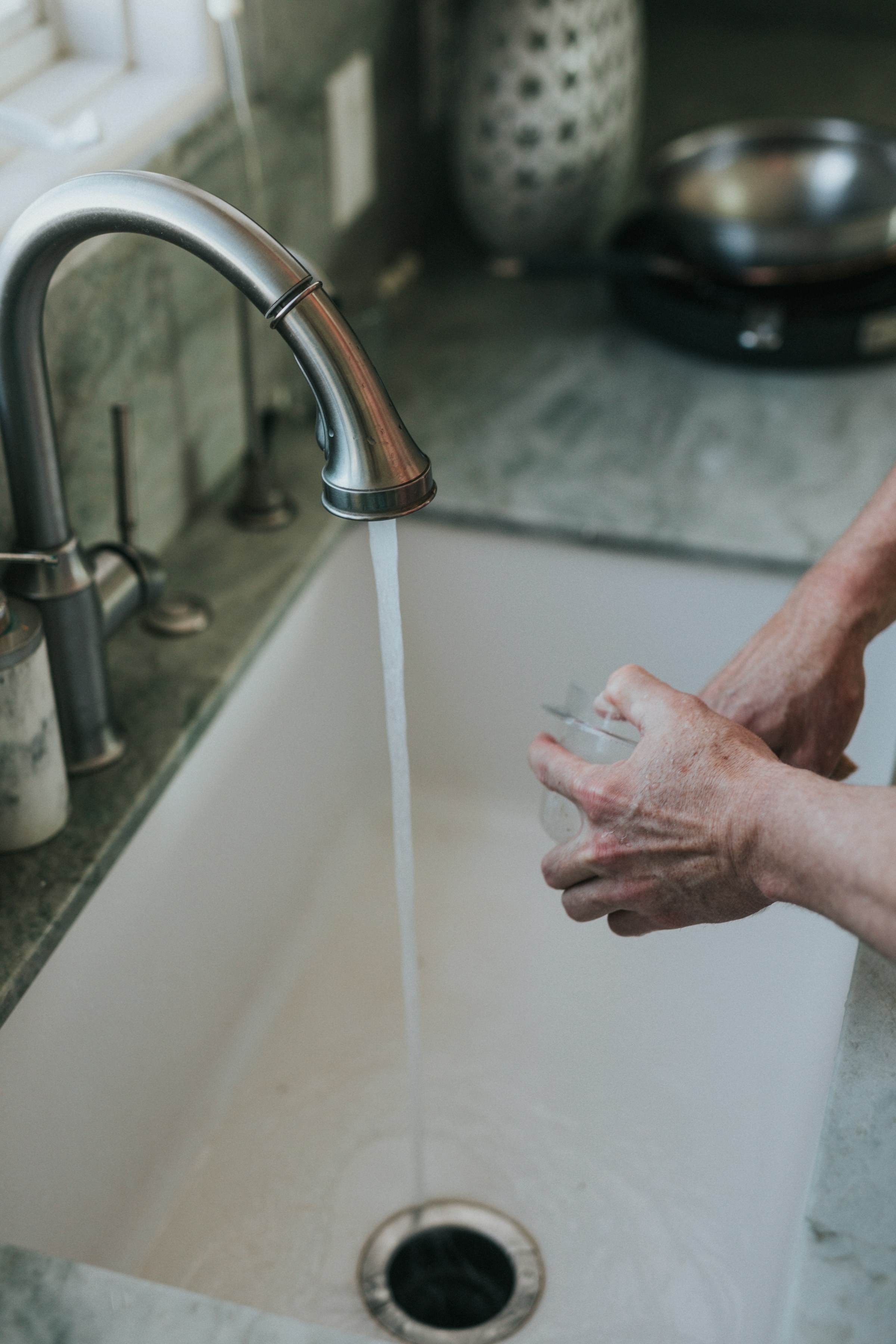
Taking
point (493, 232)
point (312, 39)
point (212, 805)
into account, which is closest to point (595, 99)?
point (493, 232)

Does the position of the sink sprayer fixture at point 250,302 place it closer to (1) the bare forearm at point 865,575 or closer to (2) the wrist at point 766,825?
(2) the wrist at point 766,825

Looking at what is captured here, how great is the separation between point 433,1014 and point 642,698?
0.39m

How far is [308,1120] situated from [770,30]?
5.27ft

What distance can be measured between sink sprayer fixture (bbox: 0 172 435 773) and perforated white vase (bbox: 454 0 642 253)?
2.53 ft

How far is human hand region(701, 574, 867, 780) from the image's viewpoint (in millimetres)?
838

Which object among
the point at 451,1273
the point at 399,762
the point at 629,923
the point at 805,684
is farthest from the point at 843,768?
the point at 451,1273

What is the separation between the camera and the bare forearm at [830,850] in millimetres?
599

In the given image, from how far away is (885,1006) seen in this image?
0.71 m

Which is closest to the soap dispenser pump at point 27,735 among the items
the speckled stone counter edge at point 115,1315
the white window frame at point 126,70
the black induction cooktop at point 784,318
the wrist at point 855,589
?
the speckled stone counter edge at point 115,1315

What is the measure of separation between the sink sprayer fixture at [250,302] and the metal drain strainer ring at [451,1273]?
1.62 feet

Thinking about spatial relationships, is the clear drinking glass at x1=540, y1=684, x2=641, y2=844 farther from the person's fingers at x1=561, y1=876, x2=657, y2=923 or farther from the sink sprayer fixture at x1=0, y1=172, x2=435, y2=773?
the sink sprayer fixture at x1=0, y1=172, x2=435, y2=773

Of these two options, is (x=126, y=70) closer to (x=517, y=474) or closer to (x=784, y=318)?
(x=517, y=474)

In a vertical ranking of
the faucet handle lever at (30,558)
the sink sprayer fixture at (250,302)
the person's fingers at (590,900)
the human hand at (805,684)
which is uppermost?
the sink sprayer fixture at (250,302)

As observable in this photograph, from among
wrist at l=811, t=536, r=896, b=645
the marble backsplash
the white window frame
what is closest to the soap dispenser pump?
the marble backsplash
